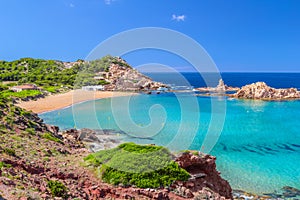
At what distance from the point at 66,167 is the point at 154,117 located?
91.9ft

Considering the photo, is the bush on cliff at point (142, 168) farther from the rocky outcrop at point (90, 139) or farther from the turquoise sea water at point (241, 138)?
A: the rocky outcrop at point (90, 139)

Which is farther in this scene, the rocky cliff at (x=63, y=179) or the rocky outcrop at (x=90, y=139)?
the rocky outcrop at (x=90, y=139)

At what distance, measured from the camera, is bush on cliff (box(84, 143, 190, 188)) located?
10.0 meters

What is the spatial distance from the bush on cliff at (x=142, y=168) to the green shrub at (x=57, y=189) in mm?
1831

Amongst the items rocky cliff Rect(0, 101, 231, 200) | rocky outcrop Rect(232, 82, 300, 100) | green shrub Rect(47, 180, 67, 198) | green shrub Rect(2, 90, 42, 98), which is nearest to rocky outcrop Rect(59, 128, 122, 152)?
rocky cliff Rect(0, 101, 231, 200)

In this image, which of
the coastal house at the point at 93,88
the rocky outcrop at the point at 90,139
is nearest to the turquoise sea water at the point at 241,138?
the rocky outcrop at the point at 90,139

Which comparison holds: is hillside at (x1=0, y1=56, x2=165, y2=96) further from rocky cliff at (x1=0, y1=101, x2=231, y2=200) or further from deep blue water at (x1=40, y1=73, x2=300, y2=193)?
rocky cliff at (x1=0, y1=101, x2=231, y2=200)

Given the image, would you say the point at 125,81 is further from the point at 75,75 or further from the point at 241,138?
the point at 241,138

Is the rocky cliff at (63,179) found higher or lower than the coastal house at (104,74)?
lower

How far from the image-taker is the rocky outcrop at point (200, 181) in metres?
9.96

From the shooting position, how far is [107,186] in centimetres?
992

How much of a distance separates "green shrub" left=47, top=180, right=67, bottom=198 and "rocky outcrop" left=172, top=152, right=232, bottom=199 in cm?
425

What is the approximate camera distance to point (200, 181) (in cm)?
1098

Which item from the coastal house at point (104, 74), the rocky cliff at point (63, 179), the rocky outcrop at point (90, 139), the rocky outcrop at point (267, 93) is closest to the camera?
the rocky cliff at point (63, 179)
